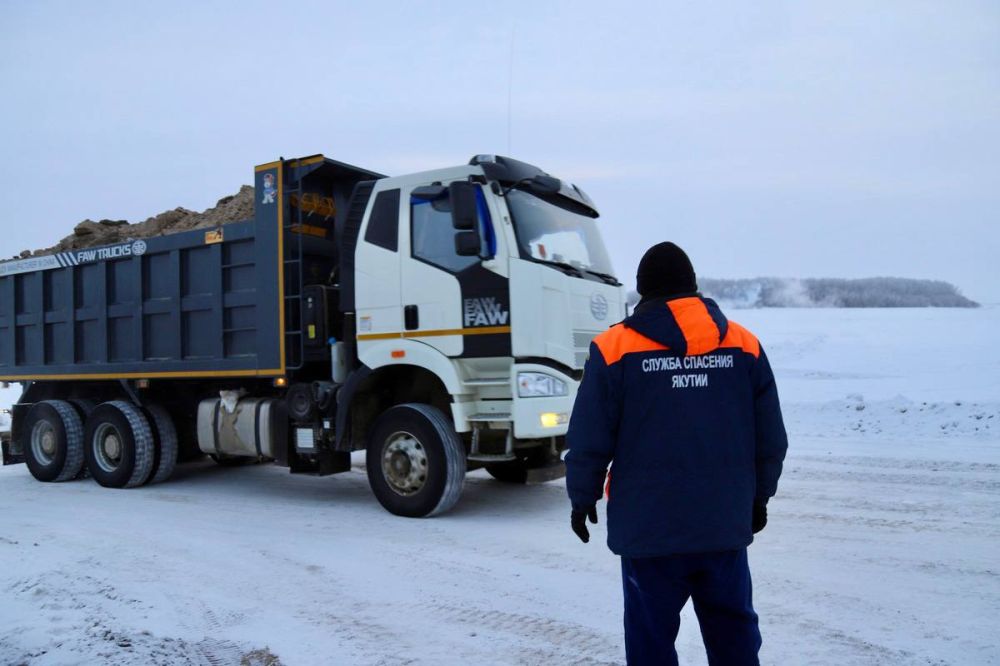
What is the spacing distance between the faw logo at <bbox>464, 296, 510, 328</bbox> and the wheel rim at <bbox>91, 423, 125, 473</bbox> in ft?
16.4

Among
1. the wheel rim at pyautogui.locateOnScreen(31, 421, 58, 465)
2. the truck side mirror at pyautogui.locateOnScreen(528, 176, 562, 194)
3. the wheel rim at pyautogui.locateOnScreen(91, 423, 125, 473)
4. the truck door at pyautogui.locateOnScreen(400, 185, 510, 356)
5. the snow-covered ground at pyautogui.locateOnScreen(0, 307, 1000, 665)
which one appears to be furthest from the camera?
the wheel rim at pyautogui.locateOnScreen(31, 421, 58, 465)

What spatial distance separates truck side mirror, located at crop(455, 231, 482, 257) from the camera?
6.34 m

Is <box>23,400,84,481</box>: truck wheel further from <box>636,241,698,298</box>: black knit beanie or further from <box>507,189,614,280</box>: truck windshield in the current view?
<box>636,241,698,298</box>: black knit beanie

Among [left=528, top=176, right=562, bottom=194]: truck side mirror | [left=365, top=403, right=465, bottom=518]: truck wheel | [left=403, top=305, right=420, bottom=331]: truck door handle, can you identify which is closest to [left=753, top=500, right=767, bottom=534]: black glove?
[left=365, top=403, right=465, bottom=518]: truck wheel

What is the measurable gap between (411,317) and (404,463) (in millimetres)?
1261

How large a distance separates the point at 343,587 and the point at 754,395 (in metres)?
3.11

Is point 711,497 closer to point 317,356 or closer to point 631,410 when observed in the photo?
point 631,410

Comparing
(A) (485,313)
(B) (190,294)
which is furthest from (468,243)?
(B) (190,294)

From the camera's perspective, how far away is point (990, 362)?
69.2 feet

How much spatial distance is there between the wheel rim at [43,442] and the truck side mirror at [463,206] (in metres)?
6.41

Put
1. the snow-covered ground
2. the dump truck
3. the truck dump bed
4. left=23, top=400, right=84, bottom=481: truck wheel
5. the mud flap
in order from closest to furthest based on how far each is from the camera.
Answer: the snow-covered ground
the dump truck
the mud flap
the truck dump bed
left=23, top=400, right=84, bottom=481: truck wheel

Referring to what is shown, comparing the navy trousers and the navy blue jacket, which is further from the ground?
the navy blue jacket

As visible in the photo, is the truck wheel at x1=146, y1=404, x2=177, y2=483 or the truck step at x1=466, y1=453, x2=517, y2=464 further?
the truck wheel at x1=146, y1=404, x2=177, y2=483

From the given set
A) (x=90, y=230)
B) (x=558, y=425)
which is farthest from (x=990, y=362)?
(x=90, y=230)
